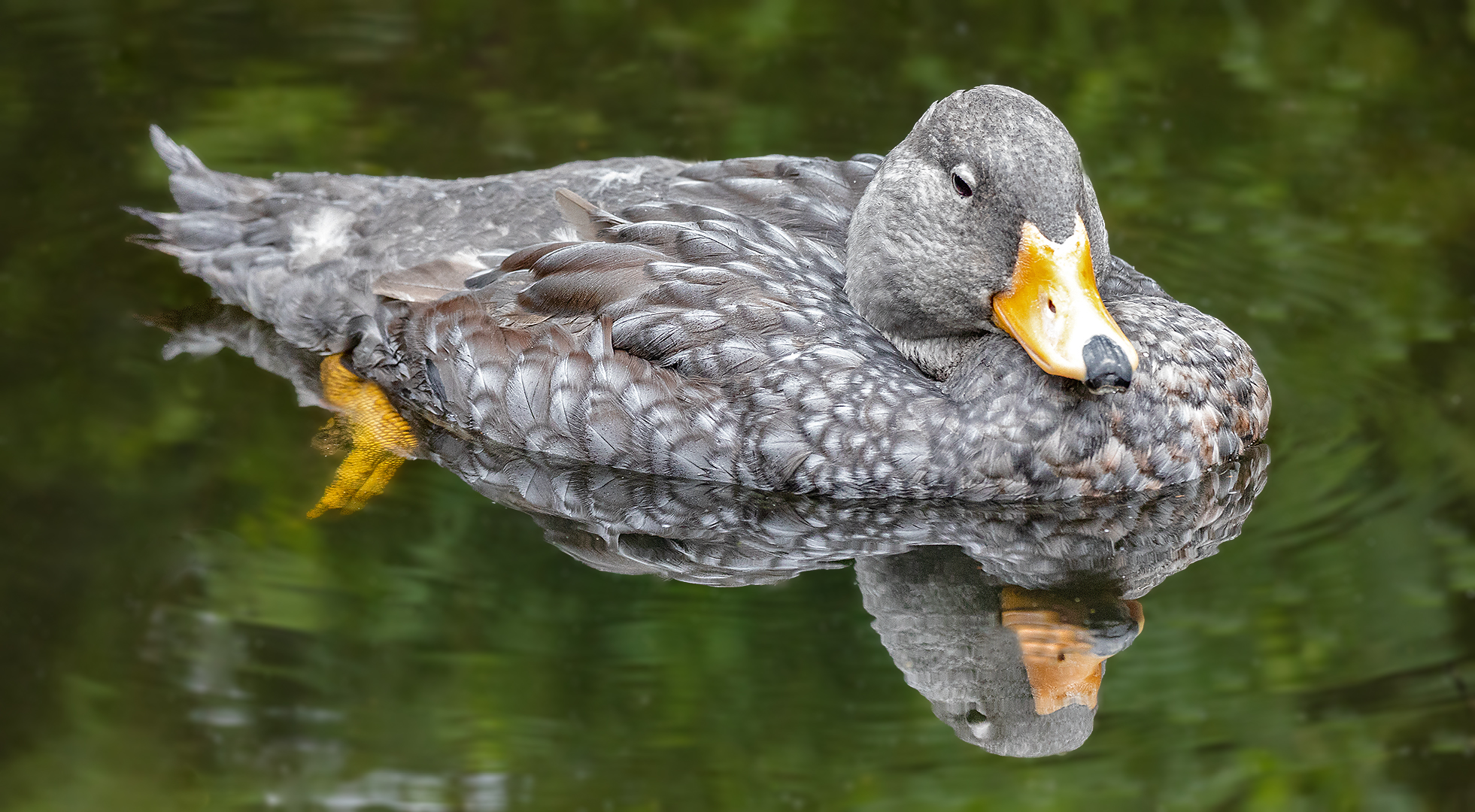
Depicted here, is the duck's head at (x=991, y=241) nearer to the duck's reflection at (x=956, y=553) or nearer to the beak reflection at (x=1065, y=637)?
the duck's reflection at (x=956, y=553)

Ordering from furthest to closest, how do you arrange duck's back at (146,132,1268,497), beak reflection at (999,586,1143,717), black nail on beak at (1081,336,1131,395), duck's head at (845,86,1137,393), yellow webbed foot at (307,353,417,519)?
yellow webbed foot at (307,353,417,519), duck's back at (146,132,1268,497), duck's head at (845,86,1137,393), black nail on beak at (1081,336,1131,395), beak reflection at (999,586,1143,717)

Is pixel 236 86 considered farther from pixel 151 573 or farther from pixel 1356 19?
pixel 1356 19

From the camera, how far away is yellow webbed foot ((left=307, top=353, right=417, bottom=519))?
19.0 ft

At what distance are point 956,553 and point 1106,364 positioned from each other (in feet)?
2.59

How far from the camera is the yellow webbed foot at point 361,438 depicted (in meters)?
5.80

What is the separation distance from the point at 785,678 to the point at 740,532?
85 centimetres

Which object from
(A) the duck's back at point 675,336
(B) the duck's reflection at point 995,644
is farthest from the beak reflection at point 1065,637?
(A) the duck's back at point 675,336

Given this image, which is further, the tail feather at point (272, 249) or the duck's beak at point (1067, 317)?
the tail feather at point (272, 249)

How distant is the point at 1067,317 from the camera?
5332mm

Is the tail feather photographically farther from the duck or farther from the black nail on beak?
the black nail on beak

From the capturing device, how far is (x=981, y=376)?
5672 millimetres

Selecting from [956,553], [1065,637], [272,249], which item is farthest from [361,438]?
[1065,637]

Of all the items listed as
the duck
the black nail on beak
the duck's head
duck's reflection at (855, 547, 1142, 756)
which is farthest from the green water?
the duck's head

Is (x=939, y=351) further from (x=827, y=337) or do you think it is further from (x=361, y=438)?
(x=361, y=438)
